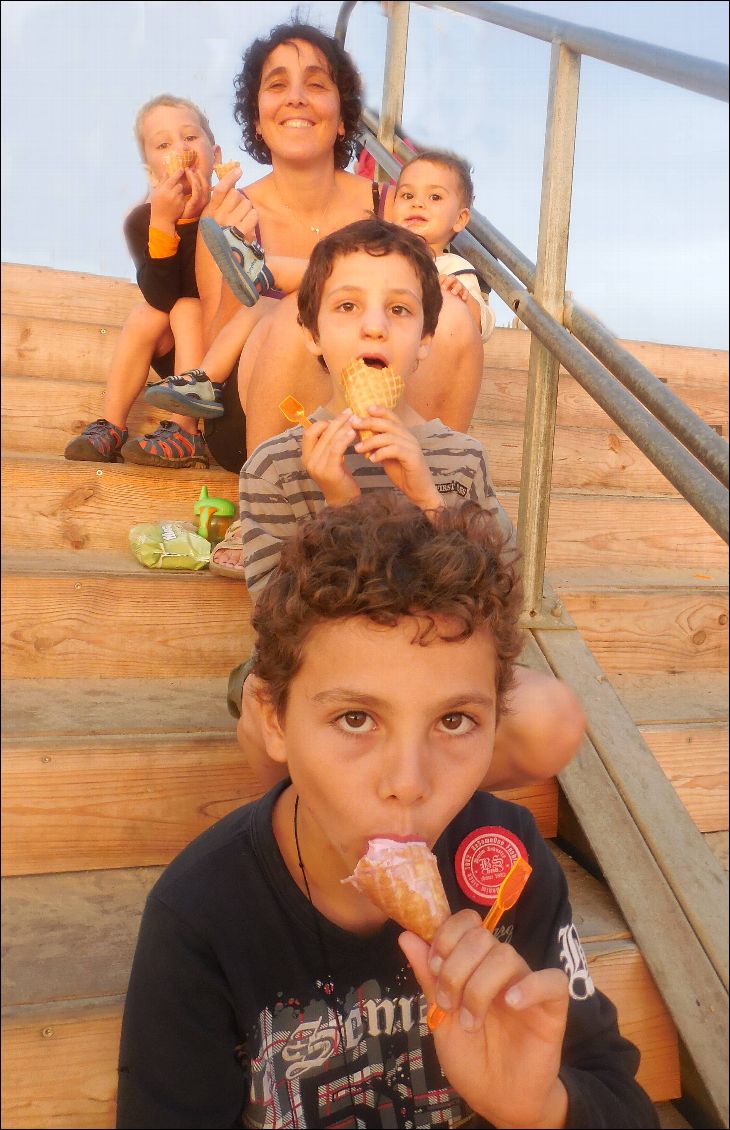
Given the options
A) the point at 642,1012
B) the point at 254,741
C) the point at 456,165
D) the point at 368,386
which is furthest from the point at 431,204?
the point at 642,1012

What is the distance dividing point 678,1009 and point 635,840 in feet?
0.85

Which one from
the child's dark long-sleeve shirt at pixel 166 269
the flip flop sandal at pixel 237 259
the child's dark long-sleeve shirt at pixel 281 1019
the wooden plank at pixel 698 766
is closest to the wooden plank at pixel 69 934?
the child's dark long-sleeve shirt at pixel 281 1019

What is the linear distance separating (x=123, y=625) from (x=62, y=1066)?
0.78m

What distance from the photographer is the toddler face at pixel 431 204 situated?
8.01 ft

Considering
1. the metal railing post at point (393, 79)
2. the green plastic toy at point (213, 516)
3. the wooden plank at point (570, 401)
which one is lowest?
the green plastic toy at point (213, 516)

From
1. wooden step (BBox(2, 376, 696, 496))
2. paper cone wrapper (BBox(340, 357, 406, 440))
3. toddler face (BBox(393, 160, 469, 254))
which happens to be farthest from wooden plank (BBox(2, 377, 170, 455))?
toddler face (BBox(393, 160, 469, 254))

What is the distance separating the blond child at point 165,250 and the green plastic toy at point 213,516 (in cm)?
31

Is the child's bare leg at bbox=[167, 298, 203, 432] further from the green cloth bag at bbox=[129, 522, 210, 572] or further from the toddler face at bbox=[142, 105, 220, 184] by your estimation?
the green cloth bag at bbox=[129, 522, 210, 572]

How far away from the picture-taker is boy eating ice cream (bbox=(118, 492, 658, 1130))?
37.3 inches

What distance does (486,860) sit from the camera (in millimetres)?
1106

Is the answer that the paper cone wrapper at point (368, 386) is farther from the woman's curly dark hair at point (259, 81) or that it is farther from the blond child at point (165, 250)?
the woman's curly dark hair at point (259, 81)

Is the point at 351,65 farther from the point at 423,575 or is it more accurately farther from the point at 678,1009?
the point at 678,1009

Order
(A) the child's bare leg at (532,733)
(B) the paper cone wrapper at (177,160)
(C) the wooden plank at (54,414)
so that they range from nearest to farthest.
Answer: (A) the child's bare leg at (532,733), (C) the wooden plank at (54,414), (B) the paper cone wrapper at (177,160)

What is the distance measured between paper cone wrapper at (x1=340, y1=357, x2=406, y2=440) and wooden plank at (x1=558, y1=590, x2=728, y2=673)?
2.16ft
